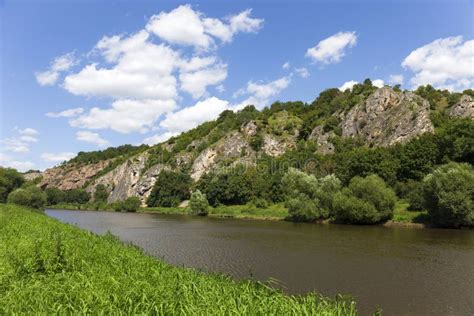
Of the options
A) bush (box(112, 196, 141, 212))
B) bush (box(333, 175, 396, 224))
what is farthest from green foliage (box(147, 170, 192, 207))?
bush (box(333, 175, 396, 224))

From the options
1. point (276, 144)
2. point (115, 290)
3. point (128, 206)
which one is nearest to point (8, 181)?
point (128, 206)

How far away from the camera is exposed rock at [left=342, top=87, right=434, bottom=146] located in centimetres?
10309

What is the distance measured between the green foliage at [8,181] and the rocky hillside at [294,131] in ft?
156

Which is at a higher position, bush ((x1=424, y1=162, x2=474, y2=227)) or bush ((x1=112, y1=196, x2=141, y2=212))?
bush ((x1=424, y1=162, x2=474, y2=227))

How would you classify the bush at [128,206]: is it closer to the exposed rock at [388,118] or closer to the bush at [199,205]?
the bush at [199,205]

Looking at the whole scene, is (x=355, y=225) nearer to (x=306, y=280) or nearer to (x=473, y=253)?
(x=473, y=253)

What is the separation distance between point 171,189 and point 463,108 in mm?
91125

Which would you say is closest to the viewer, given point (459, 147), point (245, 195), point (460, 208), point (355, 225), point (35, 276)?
point (35, 276)

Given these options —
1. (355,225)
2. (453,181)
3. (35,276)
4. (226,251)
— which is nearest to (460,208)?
(453,181)

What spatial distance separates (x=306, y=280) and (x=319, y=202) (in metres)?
48.0

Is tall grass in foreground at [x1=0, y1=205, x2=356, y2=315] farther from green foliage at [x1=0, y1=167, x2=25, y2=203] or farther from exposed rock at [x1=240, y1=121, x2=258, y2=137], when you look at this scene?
exposed rock at [x1=240, y1=121, x2=258, y2=137]

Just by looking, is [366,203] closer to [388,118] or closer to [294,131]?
[388,118]

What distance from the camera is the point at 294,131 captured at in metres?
153

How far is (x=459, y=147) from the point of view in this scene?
232ft
